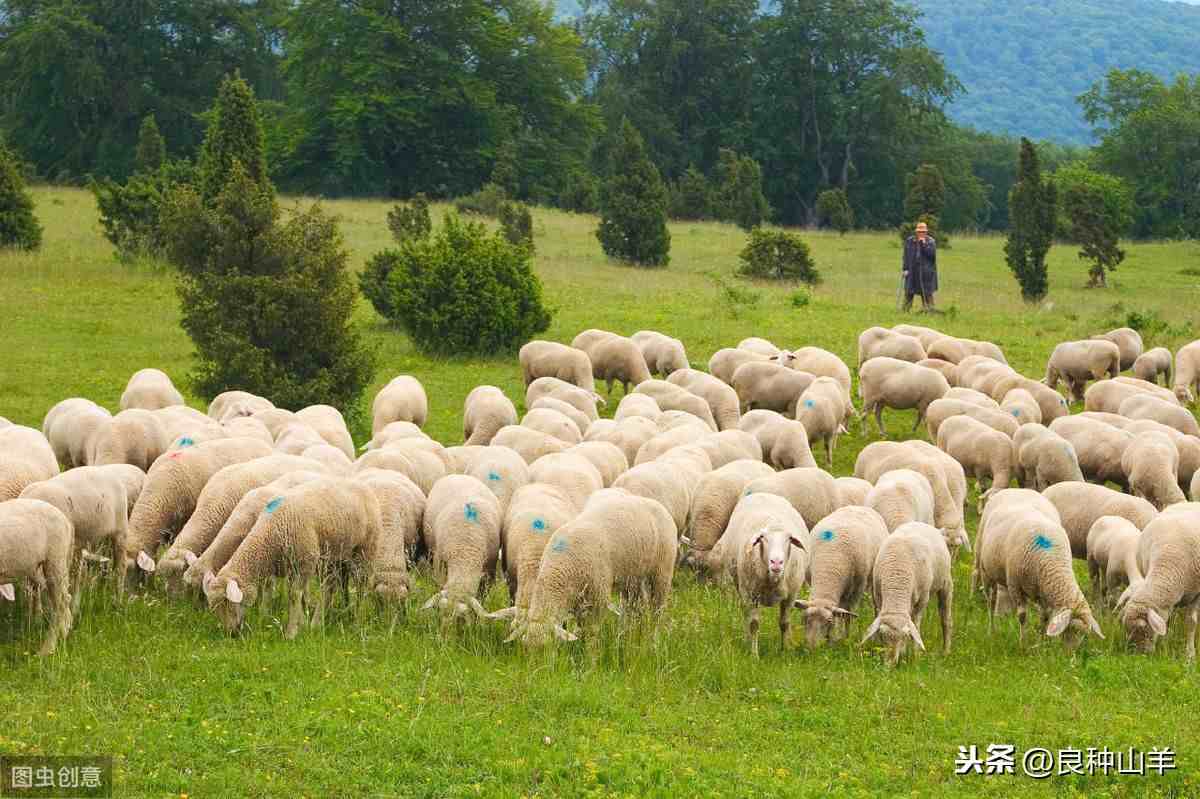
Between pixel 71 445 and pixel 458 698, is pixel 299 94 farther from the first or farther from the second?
pixel 458 698

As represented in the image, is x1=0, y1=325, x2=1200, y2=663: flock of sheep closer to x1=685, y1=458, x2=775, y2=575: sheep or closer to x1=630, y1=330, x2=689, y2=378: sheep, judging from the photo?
x1=685, y1=458, x2=775, y2=575: sheep

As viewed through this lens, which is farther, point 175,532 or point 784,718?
point 175,532

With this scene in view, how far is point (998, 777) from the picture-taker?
781 cm

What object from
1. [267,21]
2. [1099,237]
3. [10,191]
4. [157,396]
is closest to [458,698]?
[157,396]

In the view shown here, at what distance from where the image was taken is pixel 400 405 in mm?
16984

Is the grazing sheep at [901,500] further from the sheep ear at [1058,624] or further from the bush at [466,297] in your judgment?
the bush at [466,297]

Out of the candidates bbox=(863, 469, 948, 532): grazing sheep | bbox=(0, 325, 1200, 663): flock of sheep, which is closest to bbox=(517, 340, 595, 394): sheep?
bbox=(0, 325, 1200, 663): flock of sheep

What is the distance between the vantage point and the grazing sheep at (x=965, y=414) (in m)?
16.1

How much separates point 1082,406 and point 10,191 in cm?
2294

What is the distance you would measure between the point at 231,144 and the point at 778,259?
1360 cm

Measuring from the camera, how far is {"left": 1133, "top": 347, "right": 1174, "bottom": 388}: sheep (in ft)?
69.8

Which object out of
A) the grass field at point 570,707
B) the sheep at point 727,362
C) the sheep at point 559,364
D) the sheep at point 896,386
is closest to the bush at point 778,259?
the sheep at point 727,362

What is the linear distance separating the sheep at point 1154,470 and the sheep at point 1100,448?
13.6 inches

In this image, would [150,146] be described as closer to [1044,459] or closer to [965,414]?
[965,414]
